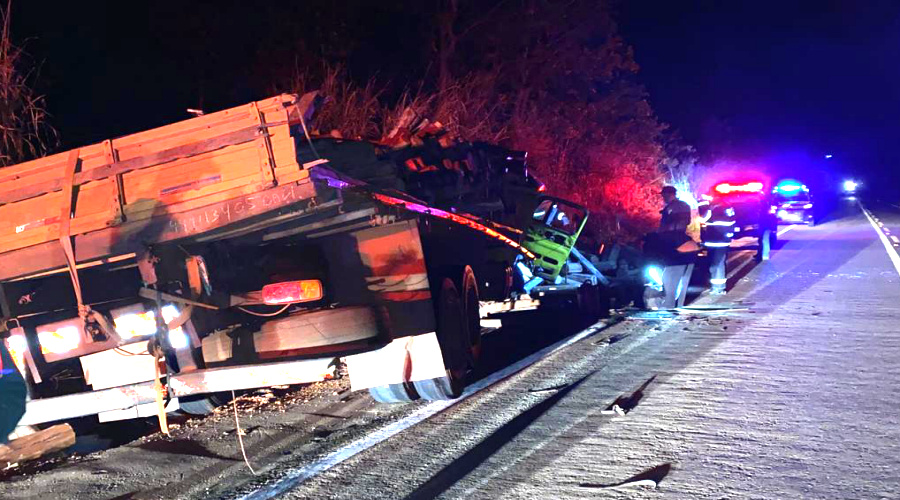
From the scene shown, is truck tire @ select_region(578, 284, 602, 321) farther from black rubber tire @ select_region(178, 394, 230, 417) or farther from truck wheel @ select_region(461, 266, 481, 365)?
black rubber tire @ select_region(178, 394, 230, 417)

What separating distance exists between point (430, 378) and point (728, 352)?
318 cm

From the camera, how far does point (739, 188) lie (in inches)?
677

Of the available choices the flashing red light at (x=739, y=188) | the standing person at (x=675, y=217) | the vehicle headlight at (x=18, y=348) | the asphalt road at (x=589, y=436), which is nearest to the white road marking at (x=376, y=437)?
the asphalt road at (x=589, y=436)

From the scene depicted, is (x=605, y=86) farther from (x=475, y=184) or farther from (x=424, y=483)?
(x=424, y=483)

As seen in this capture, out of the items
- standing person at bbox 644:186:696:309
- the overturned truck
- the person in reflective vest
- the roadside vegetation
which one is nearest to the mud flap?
the overturned truck

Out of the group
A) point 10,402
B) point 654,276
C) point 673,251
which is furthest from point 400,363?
point 673,251

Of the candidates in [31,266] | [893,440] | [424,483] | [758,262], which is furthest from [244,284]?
[758,262]

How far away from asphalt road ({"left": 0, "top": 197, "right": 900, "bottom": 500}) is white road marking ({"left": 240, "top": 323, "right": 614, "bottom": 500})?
0.8 inches

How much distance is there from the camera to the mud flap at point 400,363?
5.64 m

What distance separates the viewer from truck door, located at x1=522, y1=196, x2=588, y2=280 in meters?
9.32

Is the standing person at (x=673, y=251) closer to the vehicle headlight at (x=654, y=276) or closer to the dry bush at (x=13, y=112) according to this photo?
the vehicle headlight at (x=654, y=276)

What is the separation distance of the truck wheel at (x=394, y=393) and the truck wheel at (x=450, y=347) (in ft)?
0.24

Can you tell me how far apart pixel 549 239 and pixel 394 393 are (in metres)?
4.08

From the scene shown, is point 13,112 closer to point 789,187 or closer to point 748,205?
point 748,205
